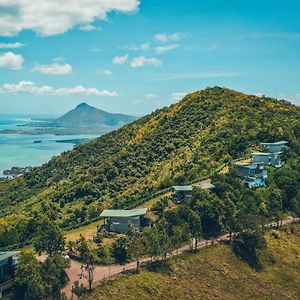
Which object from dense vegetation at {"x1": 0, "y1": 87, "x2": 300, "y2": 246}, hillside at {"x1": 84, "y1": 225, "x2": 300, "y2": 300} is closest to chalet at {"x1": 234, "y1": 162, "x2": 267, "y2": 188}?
dense vegetation at {"x1": 0, "y1": 87, "x2": 300, "y2": 246}

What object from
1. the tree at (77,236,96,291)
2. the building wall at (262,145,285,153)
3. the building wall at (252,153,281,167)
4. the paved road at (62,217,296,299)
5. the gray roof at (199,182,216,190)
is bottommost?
the paved road at (62,217,296,299)

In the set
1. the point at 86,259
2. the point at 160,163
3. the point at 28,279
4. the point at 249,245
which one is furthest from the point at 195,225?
the point at 160,163

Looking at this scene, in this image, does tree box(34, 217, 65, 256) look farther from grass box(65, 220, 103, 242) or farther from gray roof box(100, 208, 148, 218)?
gray roof box(100, 208, 148, 218)

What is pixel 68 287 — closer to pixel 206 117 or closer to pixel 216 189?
pixel 216 189

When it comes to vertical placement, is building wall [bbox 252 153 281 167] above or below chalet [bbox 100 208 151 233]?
above

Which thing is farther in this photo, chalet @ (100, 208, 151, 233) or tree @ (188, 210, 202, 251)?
chalet @ (100, 208, 151, 233)

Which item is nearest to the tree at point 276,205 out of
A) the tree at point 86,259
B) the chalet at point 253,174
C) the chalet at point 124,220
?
the chalet at point 253,174

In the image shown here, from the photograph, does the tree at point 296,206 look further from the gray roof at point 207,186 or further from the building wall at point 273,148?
the building wall at point 273,148
